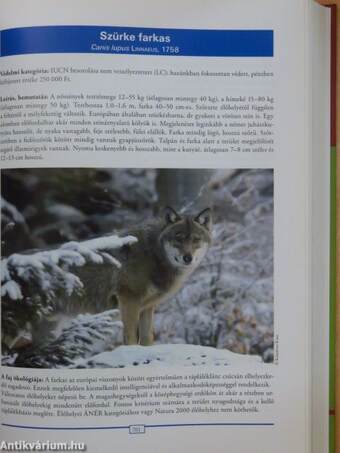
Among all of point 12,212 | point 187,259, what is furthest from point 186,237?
point 12,212

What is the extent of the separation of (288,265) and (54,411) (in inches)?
9.1

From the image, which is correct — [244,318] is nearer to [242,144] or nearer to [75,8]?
[242,144]

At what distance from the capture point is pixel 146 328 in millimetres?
414

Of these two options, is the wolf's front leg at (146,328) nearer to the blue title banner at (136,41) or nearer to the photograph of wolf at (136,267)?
the photograph of wolf at (136,267)

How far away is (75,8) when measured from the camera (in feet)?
1.31

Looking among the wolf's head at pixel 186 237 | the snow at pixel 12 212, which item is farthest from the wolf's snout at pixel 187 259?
the snow at pixel 12 212

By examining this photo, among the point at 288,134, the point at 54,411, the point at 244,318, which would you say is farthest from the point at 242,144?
the point at 54,411

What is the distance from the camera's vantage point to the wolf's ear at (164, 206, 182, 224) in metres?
0.42

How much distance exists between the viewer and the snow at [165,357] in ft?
1.35

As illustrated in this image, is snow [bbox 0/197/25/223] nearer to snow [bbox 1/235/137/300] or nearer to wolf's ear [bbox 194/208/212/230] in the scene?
snow [bbox 1/235/137/300]

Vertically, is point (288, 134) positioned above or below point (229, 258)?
above

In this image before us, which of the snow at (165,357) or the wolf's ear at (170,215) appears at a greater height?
the wolf's ear at (170,215)

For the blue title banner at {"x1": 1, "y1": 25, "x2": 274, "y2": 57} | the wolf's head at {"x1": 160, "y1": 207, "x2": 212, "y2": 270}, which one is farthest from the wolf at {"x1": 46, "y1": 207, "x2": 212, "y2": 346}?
the blue title banner at {"x1": 1, "y1": 25, "x2": 274, "y2": 57}

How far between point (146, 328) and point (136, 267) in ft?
0.17
